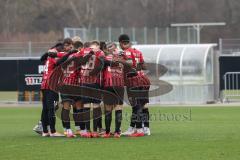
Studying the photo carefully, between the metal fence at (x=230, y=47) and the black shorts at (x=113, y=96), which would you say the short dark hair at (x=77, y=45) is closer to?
the black shorts at (x=113, y=96)

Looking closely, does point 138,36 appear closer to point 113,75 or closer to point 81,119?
point 81,119

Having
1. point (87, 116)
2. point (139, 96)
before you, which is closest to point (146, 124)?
point (139, 96)

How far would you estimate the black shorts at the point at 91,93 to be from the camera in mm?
15781

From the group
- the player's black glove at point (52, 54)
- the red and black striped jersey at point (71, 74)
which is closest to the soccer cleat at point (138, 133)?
the red and black striped jersey at point (71, 74)

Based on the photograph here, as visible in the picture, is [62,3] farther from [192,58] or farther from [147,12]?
[192,58]

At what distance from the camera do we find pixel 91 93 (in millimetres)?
15867

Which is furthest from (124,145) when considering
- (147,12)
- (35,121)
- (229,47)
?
(147,12)

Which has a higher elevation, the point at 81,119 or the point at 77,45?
the point at 77,45

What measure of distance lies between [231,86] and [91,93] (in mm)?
17576

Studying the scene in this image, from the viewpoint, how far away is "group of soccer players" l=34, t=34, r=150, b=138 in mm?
15664

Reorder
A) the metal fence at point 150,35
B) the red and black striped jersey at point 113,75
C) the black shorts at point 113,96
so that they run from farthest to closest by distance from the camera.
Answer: the metal fence at point 150,35
the black shorts at point 113,96
the red and black striped jersey at point 113,75

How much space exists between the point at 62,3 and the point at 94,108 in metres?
51.7

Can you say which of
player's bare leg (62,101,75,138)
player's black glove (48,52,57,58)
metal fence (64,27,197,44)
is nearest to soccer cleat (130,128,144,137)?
player's bare leg (62,101,75,138)

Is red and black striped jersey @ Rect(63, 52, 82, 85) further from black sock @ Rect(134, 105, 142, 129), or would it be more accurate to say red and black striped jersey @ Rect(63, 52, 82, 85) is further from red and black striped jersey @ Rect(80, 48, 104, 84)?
black sock @ Rect(134, 105, 142, 129)
